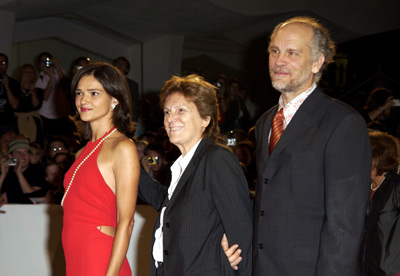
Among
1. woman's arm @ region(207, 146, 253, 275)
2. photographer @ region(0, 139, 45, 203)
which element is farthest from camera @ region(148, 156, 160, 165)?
woman's arm @ region(207, 146, 253, 275)

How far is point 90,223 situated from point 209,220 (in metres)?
0.57

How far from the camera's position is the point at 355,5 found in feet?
34.7

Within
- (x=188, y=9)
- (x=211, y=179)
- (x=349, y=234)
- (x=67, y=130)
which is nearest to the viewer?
(x=349, y=234)

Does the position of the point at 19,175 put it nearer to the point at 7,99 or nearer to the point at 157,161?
the point at 157,161

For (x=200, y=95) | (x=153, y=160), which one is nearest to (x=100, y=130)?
(x=200, y=95)

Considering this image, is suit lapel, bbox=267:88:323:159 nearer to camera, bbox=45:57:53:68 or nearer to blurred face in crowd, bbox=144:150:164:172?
blurred face in crowd, bbox=144:150:164:172

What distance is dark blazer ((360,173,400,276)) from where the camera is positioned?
119 inches

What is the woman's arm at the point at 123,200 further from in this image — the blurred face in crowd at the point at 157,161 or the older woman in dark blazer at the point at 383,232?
the blurred face in crowd at the point at 157,161

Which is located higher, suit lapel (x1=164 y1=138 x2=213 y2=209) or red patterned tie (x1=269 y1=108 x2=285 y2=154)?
red patterned tie (x1=269 y1=108 x2=285 y2=154)

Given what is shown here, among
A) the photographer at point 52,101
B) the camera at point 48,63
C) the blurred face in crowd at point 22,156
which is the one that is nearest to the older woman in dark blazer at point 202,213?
the blurred face in crowd at point 22,156

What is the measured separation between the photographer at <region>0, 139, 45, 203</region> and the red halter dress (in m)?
2.82

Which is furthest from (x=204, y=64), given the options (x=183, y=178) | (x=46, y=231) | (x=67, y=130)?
(x=183, y=178)

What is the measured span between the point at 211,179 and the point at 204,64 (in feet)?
34.7

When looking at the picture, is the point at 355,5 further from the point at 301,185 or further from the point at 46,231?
the point at 301,185
